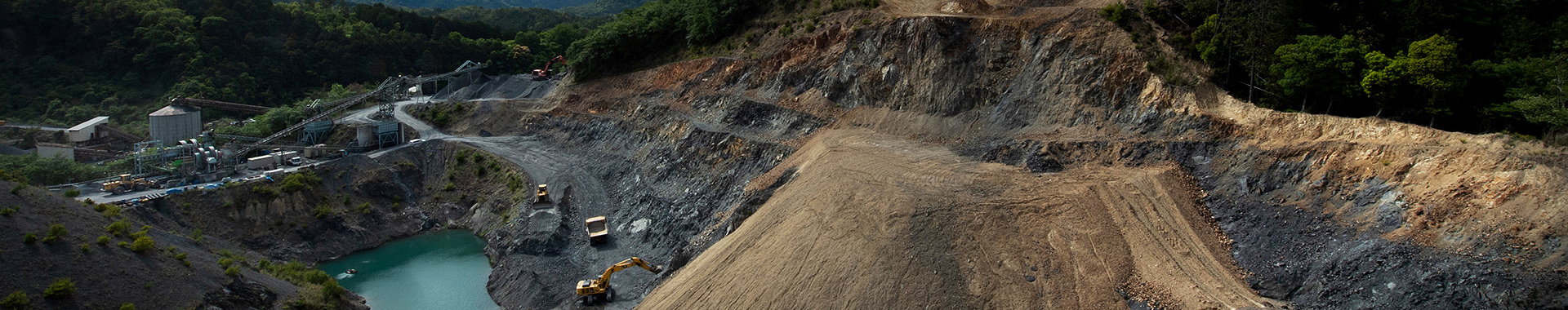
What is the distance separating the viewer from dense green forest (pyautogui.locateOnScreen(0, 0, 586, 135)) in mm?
60219

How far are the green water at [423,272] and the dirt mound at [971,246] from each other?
35.4 ft

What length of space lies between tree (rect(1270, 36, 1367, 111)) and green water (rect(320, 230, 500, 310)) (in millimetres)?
31309

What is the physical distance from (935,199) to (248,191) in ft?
114

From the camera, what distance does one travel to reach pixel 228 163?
45312 millimetres

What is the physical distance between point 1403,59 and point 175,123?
65583 mm

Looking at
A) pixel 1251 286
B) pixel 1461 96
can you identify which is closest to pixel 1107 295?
pixel 1251 286

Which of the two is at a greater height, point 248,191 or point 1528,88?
point 1528,88

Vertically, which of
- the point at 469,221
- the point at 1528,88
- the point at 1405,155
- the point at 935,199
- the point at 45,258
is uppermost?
the point at 1528,88

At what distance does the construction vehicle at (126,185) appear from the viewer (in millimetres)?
40625

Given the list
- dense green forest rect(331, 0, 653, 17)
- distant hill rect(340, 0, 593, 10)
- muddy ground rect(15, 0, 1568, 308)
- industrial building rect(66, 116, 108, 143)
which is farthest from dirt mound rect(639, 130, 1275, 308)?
distant hill rect(340, 0, 593, 10)

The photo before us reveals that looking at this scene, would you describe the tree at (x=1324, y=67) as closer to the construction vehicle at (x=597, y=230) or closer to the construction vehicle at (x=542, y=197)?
the construction vehicle at (x=597, y=230)

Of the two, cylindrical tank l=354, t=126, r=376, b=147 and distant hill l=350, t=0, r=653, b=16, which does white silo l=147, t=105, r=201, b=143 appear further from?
distant hill l=350, t=0, r=653, b=16

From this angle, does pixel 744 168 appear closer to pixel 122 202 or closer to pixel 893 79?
pixel 893 79

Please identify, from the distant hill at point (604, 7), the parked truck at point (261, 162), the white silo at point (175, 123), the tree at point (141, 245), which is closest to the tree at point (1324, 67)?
the tree at point (141, 245)
